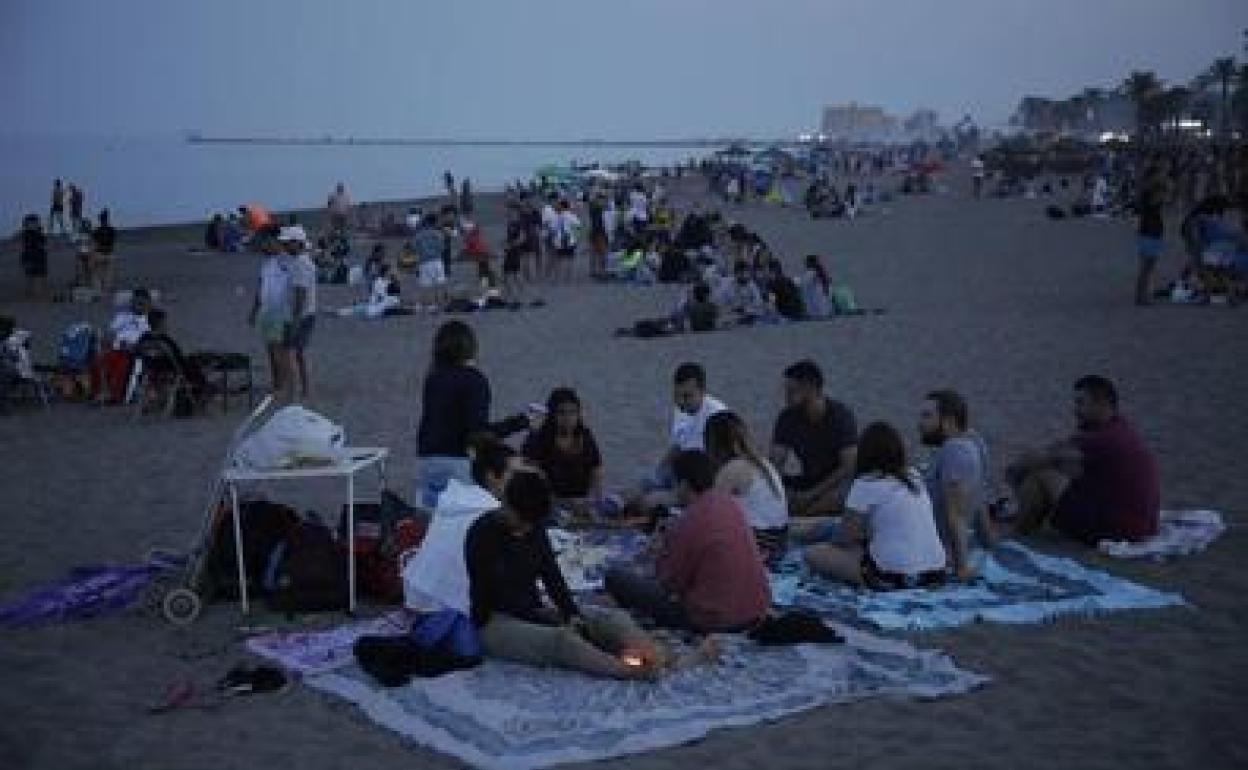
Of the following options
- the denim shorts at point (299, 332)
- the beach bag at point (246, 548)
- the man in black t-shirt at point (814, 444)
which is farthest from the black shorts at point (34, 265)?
the man in black t-shirt at point (814, 444)

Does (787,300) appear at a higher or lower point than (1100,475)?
higher

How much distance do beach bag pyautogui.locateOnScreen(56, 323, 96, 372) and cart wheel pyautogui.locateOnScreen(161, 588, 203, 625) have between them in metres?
8.14

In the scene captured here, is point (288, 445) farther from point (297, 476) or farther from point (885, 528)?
point (885, 528)

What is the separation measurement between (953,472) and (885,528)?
0.67 metres

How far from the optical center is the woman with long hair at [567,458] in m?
8.58

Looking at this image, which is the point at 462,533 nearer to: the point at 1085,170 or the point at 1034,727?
the point at 1034,727

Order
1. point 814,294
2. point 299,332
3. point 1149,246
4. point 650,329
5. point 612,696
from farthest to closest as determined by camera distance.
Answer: point 814,294 → point 1149,246 → point 650,329 → point 299,332 → point 612,696

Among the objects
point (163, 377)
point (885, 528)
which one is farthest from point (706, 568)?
point (163, 377)

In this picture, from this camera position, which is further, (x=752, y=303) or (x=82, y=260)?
(x=82, y=260)

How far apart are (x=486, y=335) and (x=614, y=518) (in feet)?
32.9

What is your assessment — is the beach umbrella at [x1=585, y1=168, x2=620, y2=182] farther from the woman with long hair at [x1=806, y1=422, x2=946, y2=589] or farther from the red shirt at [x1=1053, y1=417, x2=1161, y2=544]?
the woman with long hair at [x1=806, y1=422, x2=946, y2=589]

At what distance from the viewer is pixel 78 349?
46.0ft

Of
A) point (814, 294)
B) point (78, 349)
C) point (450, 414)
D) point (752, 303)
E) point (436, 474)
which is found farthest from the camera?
point (752, 303)

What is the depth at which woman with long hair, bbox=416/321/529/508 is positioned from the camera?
746 centimetres
